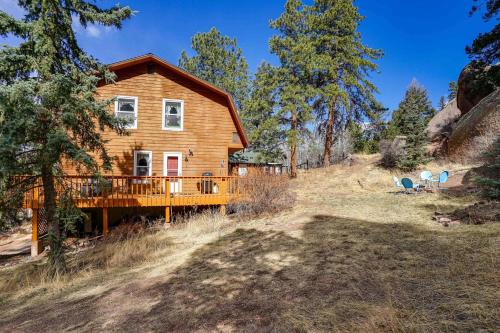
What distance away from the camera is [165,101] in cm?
1379

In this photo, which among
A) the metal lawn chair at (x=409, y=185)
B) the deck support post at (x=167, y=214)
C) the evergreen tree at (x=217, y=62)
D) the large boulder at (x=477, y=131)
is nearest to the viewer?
the metal lawn chair at (x=409, y=185)

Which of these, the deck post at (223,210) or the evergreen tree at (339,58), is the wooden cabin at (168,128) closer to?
the deck post at (223,210)

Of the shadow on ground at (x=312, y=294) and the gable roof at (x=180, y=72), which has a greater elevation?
the gable roof at (x=180, y=72)

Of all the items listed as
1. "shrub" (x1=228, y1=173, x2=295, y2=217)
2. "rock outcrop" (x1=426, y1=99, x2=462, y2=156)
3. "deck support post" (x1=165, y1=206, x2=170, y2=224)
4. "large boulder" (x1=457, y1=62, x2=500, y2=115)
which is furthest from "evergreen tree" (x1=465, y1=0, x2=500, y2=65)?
"deck support post" (x1=165, y1=206, x2=170, y2=224)

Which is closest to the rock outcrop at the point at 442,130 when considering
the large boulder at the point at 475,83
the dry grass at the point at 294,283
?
the large boulder at the point at 475,83

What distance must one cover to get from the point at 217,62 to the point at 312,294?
29.1 m

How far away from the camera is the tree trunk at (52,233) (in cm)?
680

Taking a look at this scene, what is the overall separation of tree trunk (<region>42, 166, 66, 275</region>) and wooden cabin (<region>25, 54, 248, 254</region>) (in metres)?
5.23

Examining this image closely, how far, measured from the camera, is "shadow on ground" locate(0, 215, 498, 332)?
3078 millimetres

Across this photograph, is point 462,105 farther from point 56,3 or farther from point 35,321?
point 35,321

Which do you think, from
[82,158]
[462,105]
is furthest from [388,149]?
[82,158]

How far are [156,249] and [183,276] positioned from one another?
3009 mm

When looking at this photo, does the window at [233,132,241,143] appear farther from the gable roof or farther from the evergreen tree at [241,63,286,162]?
the evergreen tree at [241,63,286,162]

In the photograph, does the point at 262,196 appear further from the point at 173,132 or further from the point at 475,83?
the point at 475,83
